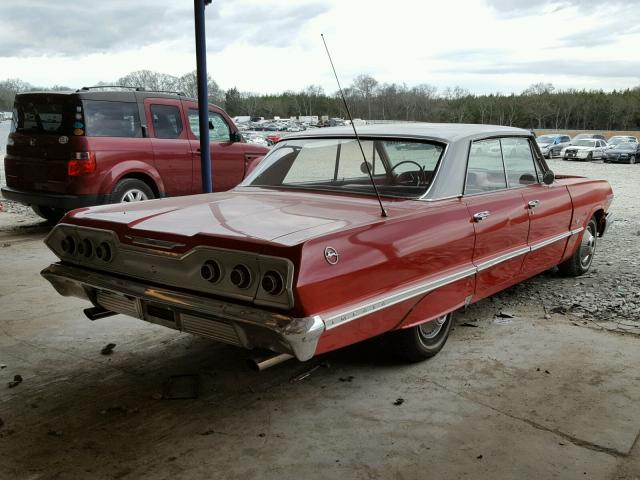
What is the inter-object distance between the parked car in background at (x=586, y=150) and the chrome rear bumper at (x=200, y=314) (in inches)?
1319

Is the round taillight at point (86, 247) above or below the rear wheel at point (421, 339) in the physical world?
above

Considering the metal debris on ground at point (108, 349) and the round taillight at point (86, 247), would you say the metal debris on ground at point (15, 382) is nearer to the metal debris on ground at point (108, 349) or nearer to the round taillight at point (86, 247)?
the metal debris on ground at point (108, 349)

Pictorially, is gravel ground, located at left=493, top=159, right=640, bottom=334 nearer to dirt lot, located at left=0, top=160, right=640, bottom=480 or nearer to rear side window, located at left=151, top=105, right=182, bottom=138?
dirt lot, located at left=0, top=160, right=640, bottom=480

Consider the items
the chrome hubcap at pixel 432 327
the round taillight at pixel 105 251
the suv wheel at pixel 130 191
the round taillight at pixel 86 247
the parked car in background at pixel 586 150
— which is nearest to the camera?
the round taillight at pixel 105 251

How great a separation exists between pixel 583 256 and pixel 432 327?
9.47ft

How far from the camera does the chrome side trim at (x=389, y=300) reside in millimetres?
2816

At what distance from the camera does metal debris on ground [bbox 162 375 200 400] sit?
3.37 metres

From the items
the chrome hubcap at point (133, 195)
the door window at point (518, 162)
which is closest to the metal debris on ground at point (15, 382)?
the door window at point (518, 162)

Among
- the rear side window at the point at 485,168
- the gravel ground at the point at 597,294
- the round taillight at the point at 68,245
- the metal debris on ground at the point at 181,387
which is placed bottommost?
the gravel ground at the point at 597,294

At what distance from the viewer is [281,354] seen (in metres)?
2.77

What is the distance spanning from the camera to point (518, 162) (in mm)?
4820

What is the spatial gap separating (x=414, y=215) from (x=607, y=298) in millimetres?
2865

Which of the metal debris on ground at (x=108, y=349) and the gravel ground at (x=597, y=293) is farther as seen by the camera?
the gravel ground at (x=597, y=293)

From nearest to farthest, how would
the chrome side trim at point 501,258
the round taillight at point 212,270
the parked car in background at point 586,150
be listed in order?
the round taillight at point 212,270 < the chrome side trim at point 501,258 < the parked car in background at point 586,150
